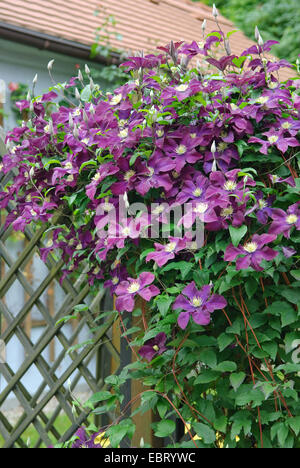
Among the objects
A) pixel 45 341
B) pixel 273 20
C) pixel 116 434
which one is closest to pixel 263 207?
pixel 116 434

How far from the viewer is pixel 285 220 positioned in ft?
4.33

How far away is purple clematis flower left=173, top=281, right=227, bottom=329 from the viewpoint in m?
1.31

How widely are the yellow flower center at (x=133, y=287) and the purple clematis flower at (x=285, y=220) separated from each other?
327 millimetres

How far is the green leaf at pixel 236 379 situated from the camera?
134 cm

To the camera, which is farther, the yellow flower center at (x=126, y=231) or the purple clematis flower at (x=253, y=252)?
the yellow flower center at (x=126, y=231)

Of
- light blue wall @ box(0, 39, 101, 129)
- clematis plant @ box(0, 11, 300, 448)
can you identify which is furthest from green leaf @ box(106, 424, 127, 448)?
light blue wall @ box(0, 39, 101, 129)

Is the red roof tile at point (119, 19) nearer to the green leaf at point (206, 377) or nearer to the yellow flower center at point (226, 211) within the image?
the yellow flower center at point (226, 211)

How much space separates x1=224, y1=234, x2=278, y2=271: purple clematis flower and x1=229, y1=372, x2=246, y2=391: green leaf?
25 cm

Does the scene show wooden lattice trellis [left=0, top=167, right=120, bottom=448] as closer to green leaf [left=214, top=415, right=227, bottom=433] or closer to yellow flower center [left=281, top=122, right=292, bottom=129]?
green leaf [left=214, top=415, right=227, bottom=433]

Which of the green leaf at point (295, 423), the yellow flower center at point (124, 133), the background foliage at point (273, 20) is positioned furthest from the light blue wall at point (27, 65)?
the background foliage at point (273, 20)

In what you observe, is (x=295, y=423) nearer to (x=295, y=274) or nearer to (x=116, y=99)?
(x=295, y=274)

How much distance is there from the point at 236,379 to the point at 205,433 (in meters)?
0.16

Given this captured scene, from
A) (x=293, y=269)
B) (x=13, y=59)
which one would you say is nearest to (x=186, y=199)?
(x=293, y=269)

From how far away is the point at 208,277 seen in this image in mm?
1364
